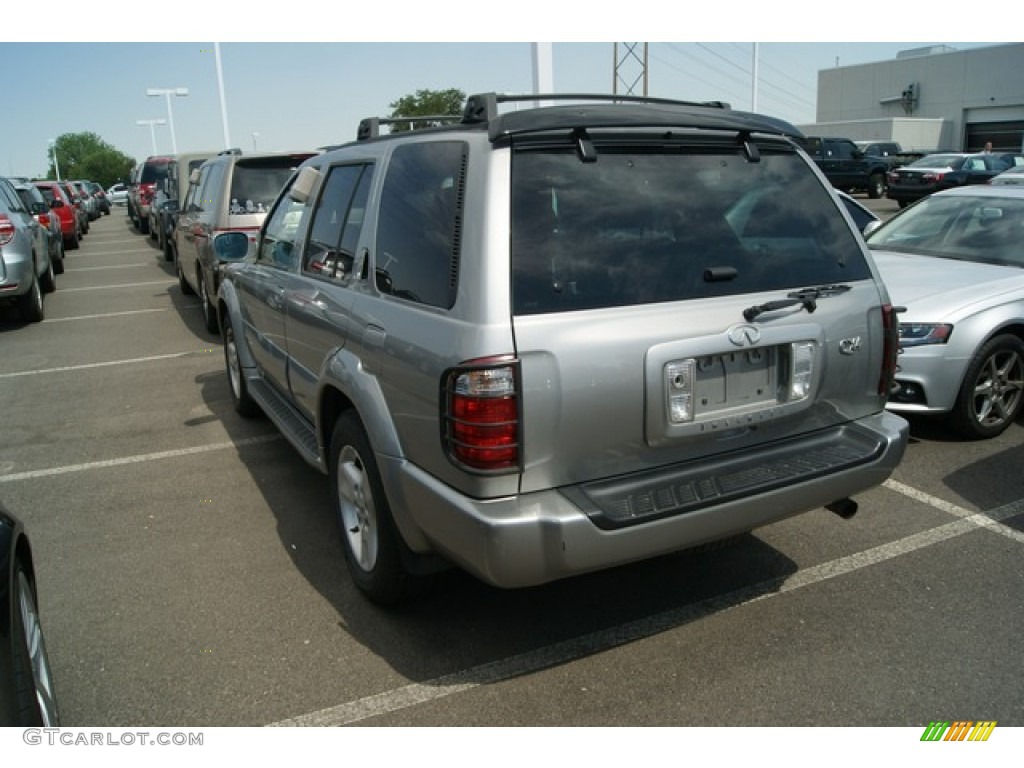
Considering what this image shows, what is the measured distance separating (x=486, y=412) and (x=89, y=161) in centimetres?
12812

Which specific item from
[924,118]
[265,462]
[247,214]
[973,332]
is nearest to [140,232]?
[247,214]

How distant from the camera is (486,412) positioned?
2.65 m

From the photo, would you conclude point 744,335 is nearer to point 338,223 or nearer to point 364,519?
point 364,519

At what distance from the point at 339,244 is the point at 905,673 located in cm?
292

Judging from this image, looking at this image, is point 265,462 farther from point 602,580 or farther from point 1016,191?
point 1016,191

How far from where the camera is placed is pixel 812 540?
410cm

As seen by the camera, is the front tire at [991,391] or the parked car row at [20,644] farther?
the front tire at [991,391]

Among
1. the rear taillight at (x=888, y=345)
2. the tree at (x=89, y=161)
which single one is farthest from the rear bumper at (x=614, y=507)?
the tree at (x=89, y=161)

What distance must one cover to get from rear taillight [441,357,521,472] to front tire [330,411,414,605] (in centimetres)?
69

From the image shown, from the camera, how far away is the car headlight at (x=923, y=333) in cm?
518

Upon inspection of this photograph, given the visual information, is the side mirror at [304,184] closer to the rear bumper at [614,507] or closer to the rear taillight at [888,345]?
the rear bumper at [614,507]

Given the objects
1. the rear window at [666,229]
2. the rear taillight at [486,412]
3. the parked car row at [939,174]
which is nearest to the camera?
the rear taillight at [486,412]

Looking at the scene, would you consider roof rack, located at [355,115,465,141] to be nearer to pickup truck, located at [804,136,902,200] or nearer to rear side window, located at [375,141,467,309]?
rear side window, located at [375,141,467,309]

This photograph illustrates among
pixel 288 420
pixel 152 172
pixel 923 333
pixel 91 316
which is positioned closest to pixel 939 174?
pixel 923 333
